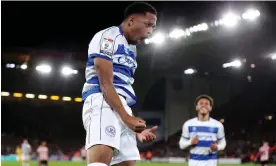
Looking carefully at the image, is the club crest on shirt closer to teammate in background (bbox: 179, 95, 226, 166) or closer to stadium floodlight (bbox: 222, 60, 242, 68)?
teammate in background (bbox: 179, 95, 226, 166)

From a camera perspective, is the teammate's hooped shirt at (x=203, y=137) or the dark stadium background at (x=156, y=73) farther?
the dark stadium background at (x=156, y=73)

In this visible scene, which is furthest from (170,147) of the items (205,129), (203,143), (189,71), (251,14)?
(203,143)

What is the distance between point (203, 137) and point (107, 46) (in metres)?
4.93

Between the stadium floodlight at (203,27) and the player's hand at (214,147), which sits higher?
the stadium floodlight at (203,27)

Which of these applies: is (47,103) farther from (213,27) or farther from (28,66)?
(213,27)

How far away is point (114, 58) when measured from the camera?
3.33m

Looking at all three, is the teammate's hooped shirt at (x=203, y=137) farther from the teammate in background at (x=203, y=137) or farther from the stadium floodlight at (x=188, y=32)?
the stadium floodlight at (x=188, y=32)

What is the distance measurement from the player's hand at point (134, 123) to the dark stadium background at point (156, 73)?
23.9 m

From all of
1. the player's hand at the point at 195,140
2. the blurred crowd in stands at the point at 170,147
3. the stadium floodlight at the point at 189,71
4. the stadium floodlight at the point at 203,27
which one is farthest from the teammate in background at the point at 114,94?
the stadium floodlight at the point at 189,71

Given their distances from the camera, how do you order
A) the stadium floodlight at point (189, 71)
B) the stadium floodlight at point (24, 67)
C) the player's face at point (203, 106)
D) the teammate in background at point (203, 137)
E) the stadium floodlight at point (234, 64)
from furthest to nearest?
the stadium floodlight at point (189, 71) → the stadium floodlight at point (24, 67) → the stadium floodlight at point (234, 64) → the player's face at point (203, 106) → the teammate in background at point (203, 137)

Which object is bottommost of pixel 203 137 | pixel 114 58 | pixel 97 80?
pixel 97 80

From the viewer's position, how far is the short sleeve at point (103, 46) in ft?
10.6

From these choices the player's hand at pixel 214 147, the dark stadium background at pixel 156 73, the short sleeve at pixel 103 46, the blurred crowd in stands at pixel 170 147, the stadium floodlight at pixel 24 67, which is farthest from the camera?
the stadium floodlight at pixel 24 67

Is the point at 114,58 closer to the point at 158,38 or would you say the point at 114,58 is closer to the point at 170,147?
the point at 158,38
